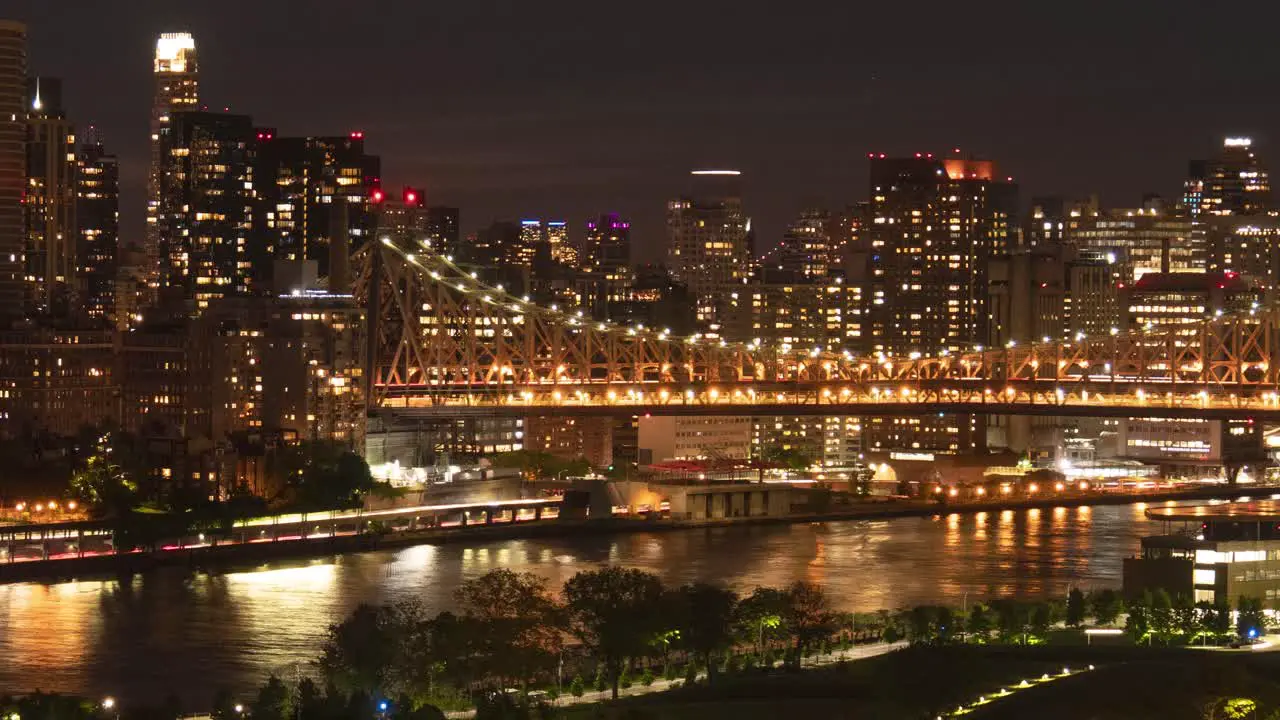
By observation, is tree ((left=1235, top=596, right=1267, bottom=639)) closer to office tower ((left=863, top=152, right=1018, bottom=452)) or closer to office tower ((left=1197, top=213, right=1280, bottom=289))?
office tower ((left=863, top=152, right=1018, bottom=452))

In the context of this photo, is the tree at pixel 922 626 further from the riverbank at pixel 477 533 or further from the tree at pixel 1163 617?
the riverbank at pixel 477 533

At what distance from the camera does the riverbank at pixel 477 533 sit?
4591 centimetres

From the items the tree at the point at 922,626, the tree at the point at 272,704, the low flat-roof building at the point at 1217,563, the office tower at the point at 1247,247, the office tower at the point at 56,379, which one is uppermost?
the office tower at the point at 1247,247

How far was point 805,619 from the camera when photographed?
3512cm

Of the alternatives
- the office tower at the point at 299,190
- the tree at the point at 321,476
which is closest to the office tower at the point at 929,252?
the office tower at the point at 299,190

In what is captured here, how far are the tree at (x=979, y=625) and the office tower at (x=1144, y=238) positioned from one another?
251 ft

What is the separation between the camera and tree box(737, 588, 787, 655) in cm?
3488

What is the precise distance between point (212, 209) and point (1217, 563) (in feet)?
188

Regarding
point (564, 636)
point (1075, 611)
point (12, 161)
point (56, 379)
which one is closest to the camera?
point (564, 636)

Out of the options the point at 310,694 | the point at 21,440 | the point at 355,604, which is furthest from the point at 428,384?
the point at 310,694

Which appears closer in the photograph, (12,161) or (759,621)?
(759,621)

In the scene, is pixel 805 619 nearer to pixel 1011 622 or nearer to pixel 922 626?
pixel 922 626

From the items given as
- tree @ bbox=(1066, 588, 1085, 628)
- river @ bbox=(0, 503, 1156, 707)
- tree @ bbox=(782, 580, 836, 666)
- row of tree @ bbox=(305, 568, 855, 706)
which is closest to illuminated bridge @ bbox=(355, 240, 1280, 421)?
river @ bbox=(0, 503, 1156, 707)

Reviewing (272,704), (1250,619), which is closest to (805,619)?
(1250,619)
